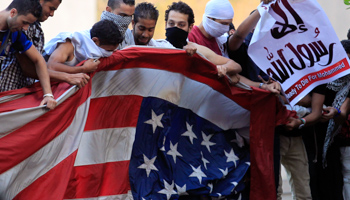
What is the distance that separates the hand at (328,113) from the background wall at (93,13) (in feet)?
13.0

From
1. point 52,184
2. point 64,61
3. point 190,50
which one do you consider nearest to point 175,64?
point 190,50

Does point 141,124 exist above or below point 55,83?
below

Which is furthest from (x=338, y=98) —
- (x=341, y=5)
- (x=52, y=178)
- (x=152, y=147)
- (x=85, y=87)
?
(x=341, y=5)

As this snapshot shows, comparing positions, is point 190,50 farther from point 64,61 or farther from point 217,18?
point 64,61

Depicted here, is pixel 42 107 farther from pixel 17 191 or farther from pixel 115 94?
pixel 115 94

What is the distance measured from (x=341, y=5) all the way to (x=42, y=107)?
7112 mm

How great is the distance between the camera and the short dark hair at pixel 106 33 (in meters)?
3.99

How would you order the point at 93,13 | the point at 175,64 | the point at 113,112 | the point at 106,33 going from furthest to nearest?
1. the point at 93,13
2. the point at 175,64
3. the point at 113,112
4. the point at 106,33

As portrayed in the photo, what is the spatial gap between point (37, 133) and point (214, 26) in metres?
2.13

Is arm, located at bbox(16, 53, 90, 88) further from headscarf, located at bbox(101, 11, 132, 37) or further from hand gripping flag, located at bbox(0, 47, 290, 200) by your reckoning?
headscarf, located at bbox(101, 11, 132, 37)

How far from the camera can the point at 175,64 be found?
4.57 metres

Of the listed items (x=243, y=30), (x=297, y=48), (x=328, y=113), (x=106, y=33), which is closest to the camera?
(x=106, y=33)

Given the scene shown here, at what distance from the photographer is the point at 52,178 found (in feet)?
12.2

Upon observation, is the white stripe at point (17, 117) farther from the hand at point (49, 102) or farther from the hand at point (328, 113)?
the hand at point (328, 113)
